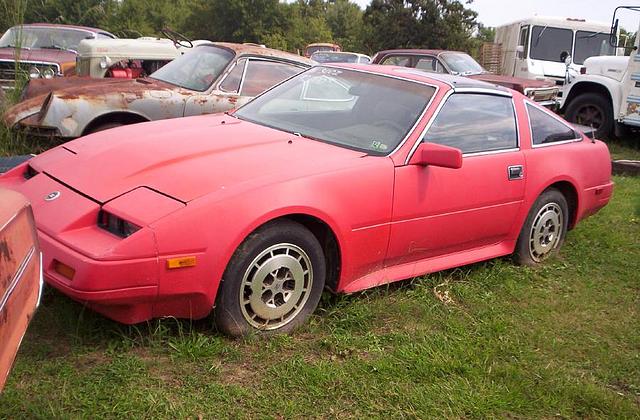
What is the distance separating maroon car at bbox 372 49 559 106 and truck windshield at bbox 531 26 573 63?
2.80 metres

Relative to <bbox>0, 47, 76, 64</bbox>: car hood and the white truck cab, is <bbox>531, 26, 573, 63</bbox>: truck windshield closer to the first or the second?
the white truck cab

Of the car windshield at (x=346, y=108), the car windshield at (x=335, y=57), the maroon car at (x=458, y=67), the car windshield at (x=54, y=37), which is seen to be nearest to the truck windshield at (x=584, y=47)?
→ the maroon car at (x=458, y=67)

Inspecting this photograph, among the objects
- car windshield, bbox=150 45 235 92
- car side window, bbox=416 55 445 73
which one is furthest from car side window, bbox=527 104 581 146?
car side window, bbox=416 55 445 73

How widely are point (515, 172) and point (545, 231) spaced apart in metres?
0.75

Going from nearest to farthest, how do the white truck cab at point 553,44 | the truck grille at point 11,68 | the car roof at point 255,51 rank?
the car roof at point 255,51, the truck grille at point 11,68, the white truck cab at point 553,44

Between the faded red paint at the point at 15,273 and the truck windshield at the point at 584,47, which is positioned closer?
the faded red paint at the point at 15,273

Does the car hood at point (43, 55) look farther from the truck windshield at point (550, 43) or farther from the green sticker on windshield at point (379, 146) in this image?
the truck windshield at point (550, 43)

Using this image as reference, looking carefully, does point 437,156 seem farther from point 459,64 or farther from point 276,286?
point 459,64

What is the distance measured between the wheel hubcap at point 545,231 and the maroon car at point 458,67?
604 centimetres

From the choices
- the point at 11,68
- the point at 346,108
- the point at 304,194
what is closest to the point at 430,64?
the point at 11,68

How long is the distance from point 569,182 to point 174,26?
4833 centimetres

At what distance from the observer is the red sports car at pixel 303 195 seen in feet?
9.75

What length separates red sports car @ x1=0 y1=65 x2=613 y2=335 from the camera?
297 cm

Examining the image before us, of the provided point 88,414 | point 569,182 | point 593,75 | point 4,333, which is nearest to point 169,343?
point 88,414
